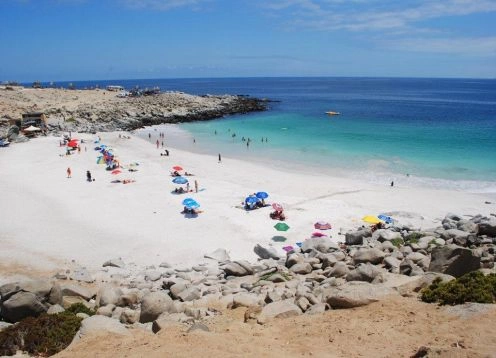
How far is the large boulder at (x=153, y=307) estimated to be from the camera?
443 inches

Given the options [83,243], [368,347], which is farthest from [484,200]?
[83,243]

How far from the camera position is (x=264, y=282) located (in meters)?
14.2

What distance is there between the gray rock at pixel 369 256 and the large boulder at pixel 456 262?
2590 mm

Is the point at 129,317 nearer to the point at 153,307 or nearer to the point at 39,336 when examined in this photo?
the point at 153,307

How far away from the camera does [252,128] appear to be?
194ft

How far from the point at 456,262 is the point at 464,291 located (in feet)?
8.60

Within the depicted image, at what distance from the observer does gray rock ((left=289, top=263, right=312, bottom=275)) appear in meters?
15.2

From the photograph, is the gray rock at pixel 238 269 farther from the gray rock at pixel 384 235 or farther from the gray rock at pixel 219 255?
the gray rock at pixel 384 235

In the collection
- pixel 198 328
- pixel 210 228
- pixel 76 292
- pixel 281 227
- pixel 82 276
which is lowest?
pixel 82 276

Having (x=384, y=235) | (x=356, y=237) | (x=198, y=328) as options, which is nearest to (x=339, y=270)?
(x=356, y=237)

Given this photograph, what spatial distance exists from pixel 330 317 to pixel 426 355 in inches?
119

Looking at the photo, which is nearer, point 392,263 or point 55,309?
point 55,309

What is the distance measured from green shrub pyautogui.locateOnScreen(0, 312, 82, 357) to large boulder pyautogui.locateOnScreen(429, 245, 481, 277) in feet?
35.7

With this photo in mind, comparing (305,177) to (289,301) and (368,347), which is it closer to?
(289,301)
